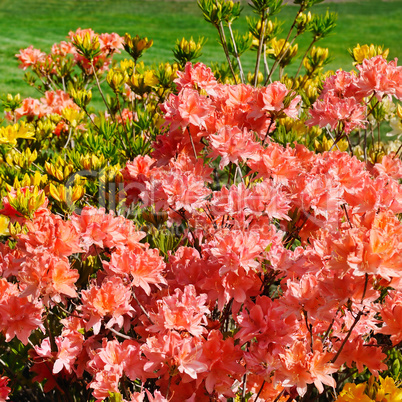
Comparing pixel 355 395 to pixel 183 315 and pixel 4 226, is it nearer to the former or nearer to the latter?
pixel 183 315

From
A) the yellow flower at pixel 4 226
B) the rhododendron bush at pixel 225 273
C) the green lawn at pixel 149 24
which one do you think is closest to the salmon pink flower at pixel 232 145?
the rhododendron bush at pixel 225 273

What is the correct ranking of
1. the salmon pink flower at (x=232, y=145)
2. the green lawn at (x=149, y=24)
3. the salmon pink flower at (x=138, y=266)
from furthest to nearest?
1. the green lawn at (x=149, y=24)
2. the salmon pink flower at (x=232, y=145)
3. the salmon pink flower at (x=138, y=266)

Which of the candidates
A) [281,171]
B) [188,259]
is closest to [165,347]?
[188,259]

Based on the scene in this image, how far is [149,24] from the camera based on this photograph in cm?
2108

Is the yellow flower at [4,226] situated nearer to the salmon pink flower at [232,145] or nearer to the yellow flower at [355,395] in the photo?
the salmon pink flower at [232,145]

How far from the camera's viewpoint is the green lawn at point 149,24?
47.5 ft

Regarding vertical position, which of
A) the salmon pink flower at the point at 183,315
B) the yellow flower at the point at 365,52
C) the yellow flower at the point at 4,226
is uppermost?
the yellow flower at the point at 365,52

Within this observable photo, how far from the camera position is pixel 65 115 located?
3289 mm

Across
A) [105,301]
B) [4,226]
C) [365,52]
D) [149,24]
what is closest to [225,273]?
[105,301]

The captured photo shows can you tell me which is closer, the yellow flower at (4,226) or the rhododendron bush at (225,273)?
the rhododendron bush at (225,273)

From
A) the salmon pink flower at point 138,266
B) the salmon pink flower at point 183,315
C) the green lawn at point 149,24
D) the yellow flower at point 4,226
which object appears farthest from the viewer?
the green lawn at point 149,24

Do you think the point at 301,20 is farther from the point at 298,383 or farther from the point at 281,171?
the point at 298,383

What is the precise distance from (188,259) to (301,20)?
1.90 meters

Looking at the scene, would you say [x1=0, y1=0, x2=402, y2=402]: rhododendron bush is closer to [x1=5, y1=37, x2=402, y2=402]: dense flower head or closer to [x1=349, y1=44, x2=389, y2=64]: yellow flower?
[x1=5, y1=37, x2=402, y2=402]: dense flower head
